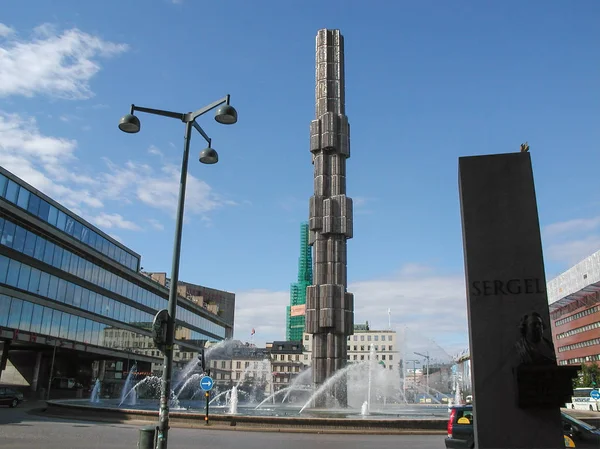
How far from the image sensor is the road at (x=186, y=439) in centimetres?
1656

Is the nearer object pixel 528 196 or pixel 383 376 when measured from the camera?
pixel 528 196

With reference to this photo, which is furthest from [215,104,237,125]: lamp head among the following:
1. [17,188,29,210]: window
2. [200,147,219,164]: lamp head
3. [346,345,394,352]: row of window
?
[346,345,394,352]: row of window

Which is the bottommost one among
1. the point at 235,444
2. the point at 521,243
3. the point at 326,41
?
the point at 235,444

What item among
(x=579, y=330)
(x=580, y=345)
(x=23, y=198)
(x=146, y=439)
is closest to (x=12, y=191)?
(x=23, y=198)

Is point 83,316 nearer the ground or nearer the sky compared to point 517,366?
nearer the sky

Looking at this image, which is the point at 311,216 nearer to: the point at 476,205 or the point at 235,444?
the point at 235,444

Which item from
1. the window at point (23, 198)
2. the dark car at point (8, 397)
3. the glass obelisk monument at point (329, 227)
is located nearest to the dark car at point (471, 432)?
the glass obelisk monument at point (329, 227)

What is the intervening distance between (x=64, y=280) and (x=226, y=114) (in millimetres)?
48498

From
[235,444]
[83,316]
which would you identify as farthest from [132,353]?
[235,444]

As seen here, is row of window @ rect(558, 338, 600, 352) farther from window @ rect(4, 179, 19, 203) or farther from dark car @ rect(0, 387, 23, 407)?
window @ rect(4, 179, 19, 203)

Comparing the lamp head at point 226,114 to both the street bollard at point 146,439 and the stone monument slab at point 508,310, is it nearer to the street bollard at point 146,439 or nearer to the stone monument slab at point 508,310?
the stone monument slab at point 508,310

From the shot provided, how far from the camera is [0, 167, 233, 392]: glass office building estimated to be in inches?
1813

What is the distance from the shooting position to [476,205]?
28.4 ft

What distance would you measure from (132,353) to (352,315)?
139 ft
